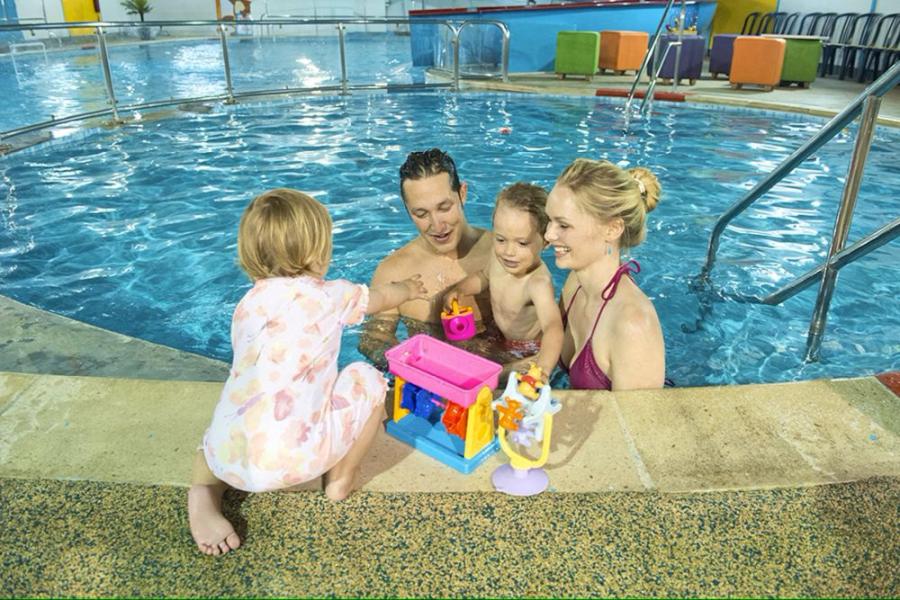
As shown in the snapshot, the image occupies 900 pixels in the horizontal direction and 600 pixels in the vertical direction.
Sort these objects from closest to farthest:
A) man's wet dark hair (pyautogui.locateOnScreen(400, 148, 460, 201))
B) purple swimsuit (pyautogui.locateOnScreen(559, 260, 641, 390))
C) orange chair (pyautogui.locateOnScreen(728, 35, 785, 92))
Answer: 1. purple swimsuit (pyautogui.locateOnScreen(559, 260, 641, 390))
2. man's wet dark hair (pyautogui.locateOnScreen(400, 148, 460, 201))
3. orange chair (pyautogui.locateOnScreen(728, 35, 785, 92))

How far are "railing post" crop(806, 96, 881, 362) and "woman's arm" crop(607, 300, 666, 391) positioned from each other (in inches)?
52.9

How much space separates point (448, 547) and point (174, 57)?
2489 centimetres

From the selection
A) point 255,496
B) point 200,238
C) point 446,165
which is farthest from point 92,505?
point 200,238

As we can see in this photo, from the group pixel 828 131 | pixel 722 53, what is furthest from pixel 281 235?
pixel 722 53

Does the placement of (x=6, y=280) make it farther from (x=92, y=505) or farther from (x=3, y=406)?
(x=92, y=505)

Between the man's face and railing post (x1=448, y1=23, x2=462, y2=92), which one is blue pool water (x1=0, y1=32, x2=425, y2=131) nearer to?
railing post (x1=448, y1=23, x2=462, y2=92)

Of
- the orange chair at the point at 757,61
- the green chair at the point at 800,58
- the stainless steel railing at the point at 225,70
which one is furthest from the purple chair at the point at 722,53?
the stainless steel railing at the point at 225,70

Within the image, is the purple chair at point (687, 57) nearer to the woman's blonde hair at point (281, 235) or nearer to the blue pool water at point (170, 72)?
the blue pool water at point (170, 72)

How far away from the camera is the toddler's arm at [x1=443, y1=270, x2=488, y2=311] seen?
380 cm

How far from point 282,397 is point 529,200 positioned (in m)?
1.47

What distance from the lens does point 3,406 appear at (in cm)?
261

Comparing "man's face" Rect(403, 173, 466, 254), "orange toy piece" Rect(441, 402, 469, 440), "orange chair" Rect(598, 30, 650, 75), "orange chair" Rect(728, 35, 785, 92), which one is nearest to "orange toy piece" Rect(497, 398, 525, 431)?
"orange toy piece" Rect(441, 402, 469, 440)

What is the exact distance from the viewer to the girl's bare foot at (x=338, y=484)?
2.13 metres

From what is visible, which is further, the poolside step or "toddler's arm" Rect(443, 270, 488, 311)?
"toddler's arm" Rect(443, 270, 488, 311)
